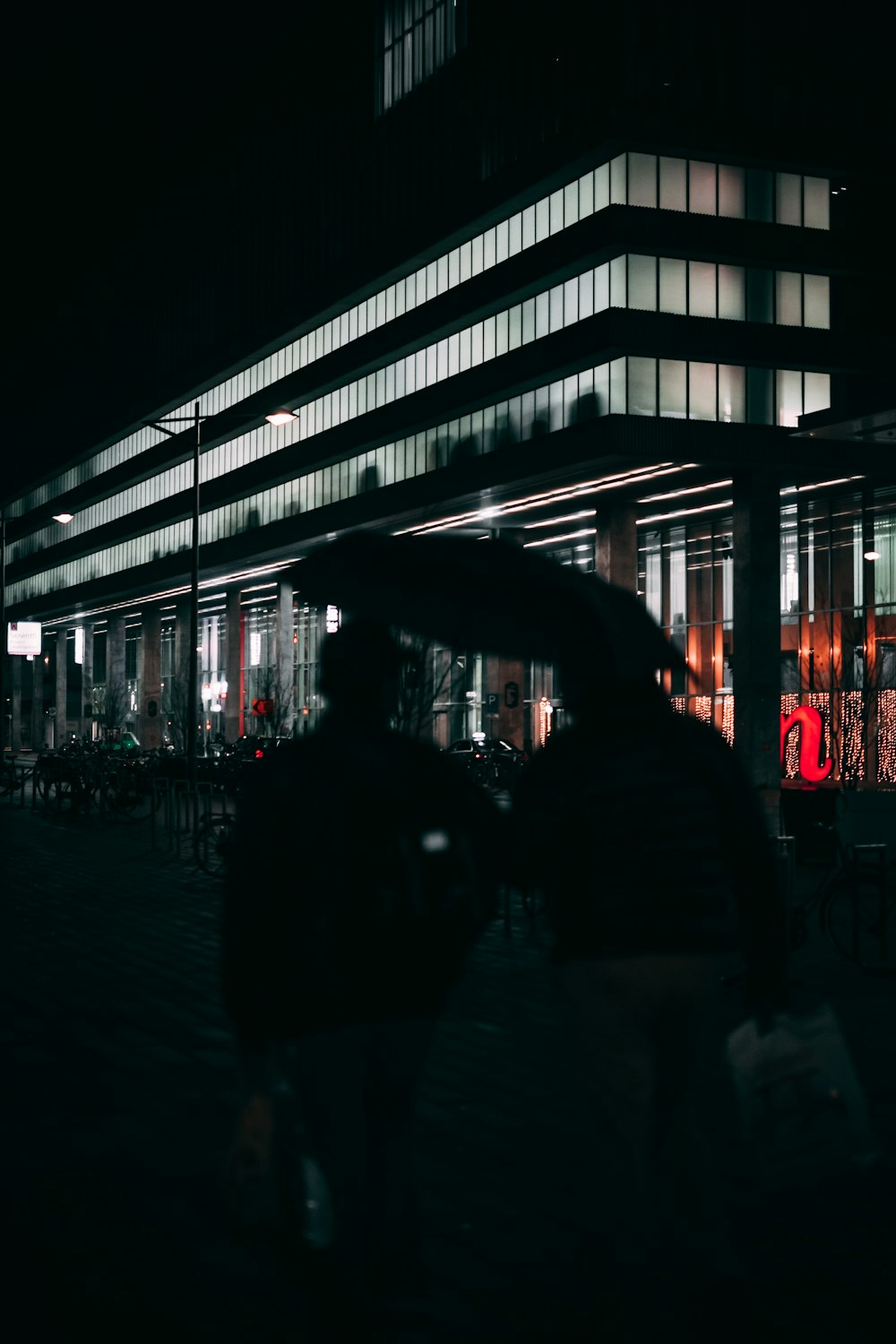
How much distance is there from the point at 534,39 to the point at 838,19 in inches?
346

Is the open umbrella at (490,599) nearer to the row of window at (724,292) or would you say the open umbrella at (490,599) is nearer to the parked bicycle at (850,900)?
the parked bicycle at (850,900)

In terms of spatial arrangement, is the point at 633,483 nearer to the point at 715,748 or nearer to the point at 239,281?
the point at 239,281

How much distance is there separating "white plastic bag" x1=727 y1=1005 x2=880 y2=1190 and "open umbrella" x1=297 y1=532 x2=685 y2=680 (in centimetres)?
97

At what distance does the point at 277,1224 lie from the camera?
338 cm

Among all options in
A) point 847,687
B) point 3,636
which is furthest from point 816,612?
point 3,636

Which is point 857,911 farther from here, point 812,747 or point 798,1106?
Result: point 812,747

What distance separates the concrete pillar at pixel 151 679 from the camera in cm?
8162

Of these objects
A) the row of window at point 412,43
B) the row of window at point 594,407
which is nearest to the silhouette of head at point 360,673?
the row of window at point 594,407

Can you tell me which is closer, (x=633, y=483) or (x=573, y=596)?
(x=573, y=596)

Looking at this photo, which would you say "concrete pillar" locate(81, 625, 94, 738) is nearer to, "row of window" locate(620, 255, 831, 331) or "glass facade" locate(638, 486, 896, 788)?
"glass facade" locate(638, 486, 896, 788)

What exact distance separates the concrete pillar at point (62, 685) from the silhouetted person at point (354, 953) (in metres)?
100.0

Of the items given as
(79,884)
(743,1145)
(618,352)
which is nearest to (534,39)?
(618,352)

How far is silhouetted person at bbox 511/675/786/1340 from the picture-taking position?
3.45 m

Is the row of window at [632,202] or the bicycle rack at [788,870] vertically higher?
the row of window at [632,202]
